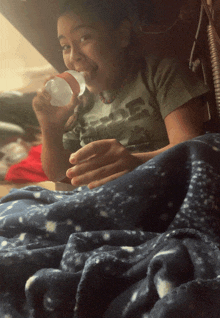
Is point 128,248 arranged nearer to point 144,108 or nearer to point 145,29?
point 144,108

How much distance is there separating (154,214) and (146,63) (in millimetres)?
349

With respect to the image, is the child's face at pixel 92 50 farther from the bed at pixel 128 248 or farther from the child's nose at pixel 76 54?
the bed at pixel 128 248

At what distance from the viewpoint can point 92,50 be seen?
0.54m

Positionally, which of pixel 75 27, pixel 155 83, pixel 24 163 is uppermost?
pixel 75 27

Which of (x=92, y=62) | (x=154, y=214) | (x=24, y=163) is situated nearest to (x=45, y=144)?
(x=24, y=163)

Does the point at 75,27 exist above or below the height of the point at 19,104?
above

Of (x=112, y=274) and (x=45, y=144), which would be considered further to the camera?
(x=45, y=144)

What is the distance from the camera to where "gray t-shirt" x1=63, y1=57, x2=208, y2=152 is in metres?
0.52

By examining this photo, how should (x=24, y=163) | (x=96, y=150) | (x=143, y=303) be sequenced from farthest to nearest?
(x=24, y=163) → (x=96, y=150) → (x=143, y=303)

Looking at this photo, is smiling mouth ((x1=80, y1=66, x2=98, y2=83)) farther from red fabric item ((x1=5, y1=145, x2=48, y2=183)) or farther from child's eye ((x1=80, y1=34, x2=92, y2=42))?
red fabric item ((x1=5, y1=145, x2=48, y2=183))

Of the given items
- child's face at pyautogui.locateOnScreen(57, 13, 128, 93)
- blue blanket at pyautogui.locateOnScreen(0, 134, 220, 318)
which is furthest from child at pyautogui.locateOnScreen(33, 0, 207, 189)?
blue blanket at pyautogui.locateOnScreen(0, 134, 220, 318)

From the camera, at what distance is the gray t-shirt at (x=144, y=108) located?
0.52 metres

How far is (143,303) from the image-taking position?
0.26 m

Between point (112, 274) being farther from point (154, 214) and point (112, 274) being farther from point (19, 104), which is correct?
point (19, 104)
